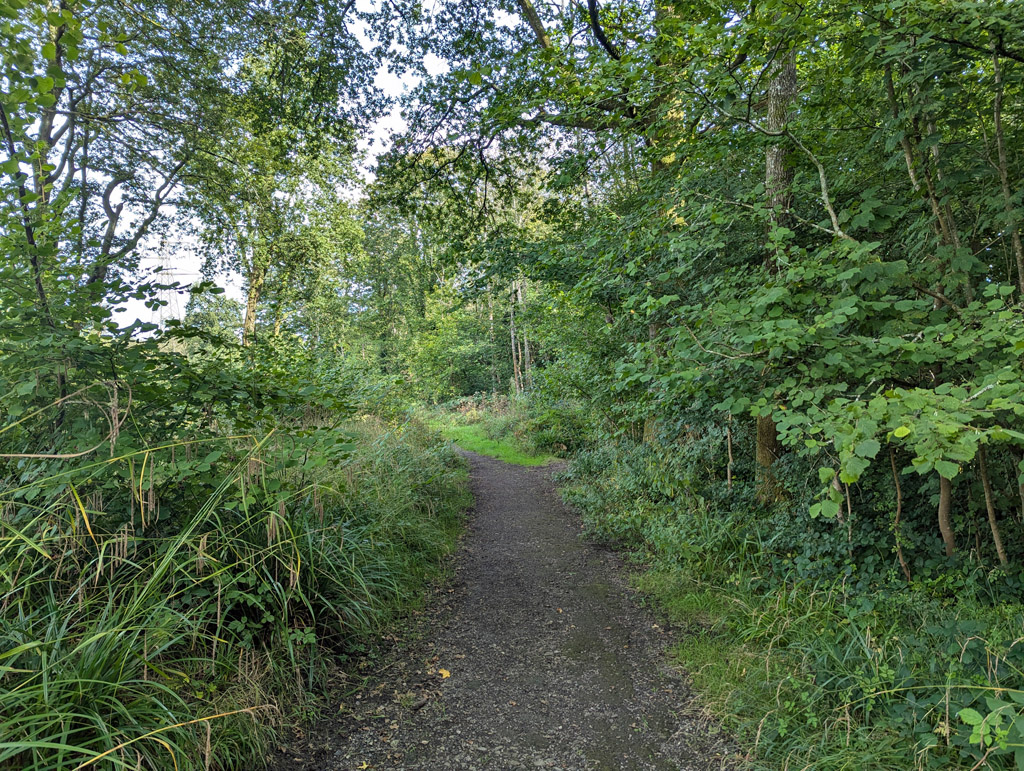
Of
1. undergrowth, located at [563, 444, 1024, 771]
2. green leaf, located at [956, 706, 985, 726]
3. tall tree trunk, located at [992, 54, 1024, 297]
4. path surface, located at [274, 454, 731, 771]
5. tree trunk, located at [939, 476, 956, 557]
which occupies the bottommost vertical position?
path surface, located at [274, 454, 731, 771]

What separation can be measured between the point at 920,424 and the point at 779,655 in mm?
2007

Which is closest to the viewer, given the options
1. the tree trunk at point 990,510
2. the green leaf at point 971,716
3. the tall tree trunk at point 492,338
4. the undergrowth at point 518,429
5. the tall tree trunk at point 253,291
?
the green leaf at point 971,716

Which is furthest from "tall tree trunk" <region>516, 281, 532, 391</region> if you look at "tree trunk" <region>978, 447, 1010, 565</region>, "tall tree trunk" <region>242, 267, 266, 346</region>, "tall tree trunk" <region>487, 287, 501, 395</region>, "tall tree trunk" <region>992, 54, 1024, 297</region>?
"tall tree trunk" <region>992, 54, 1024, 297</region>

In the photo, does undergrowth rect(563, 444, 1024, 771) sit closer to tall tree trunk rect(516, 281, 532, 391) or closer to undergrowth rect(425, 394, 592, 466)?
undergrowth rect(425, 394, 592, 466)

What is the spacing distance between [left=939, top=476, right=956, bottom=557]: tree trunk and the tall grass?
4.36 meters

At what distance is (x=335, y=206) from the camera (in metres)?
16.8

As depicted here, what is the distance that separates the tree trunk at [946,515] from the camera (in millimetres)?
3332

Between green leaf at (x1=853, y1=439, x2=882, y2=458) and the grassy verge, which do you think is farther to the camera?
the grassy verge

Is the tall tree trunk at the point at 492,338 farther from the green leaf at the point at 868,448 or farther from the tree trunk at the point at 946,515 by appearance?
the green leaf at the point at 868,448

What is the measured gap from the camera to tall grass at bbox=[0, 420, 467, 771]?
6.33ft

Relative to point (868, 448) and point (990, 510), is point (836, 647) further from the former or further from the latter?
point (868, 448)

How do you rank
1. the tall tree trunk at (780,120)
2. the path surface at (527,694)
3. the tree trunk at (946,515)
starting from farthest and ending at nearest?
the tall tree trunk at (780,120)
the tree trunk at (946,515)
the path surface at (527,694)

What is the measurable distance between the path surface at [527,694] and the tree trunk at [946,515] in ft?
7.09

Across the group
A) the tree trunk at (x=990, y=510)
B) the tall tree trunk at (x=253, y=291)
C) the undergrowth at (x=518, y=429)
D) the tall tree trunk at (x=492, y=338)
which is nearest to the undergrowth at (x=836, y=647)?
the tree trunk at (x=990, y=510)
